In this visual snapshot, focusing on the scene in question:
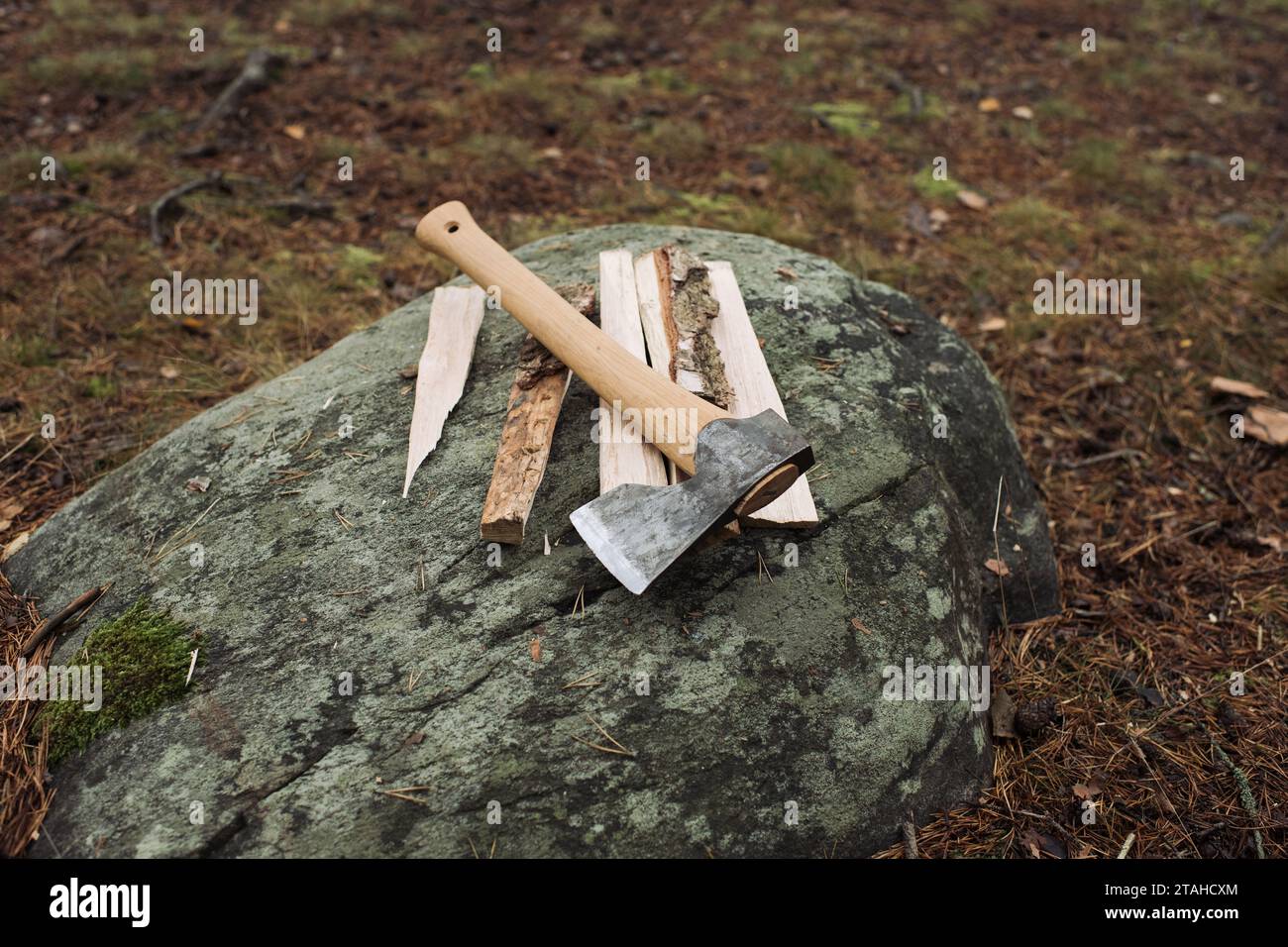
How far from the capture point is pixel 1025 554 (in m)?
3.64

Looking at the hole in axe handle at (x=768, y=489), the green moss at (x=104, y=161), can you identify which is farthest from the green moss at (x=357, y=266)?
the hole in axe handle at (x=768, y=489)

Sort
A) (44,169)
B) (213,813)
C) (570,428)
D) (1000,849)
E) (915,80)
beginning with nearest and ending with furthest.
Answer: (213,813), (1000,849), (570,428), (44,169), (915,80)

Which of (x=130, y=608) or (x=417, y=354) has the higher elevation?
(x=417, y=354)

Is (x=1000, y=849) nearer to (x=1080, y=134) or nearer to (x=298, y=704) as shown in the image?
(x=298, y=704)

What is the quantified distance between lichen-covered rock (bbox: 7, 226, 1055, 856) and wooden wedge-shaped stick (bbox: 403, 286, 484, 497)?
0.06 meters

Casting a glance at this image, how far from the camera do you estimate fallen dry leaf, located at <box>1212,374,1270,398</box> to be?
479 centimetres

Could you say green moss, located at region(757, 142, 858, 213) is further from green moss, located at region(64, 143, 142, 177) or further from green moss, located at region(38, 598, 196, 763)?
green moss, located at region(38, 598, 196, 763)

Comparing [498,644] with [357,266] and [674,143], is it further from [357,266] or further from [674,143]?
[674,143]

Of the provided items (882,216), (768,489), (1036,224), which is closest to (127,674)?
(768,489)

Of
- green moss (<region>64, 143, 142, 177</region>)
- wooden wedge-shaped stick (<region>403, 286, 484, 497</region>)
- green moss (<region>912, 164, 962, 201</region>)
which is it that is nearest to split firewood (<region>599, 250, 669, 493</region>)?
wooden wedge-shaped stick (<region>403, 286, 484, 497</region>)

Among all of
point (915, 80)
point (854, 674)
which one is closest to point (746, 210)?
point (915, 80)

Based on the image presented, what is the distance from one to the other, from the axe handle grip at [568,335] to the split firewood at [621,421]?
7 centimetres

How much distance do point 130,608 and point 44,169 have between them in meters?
5.15

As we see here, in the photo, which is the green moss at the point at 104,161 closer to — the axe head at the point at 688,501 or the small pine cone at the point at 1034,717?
the axe head at the point at 688,501
